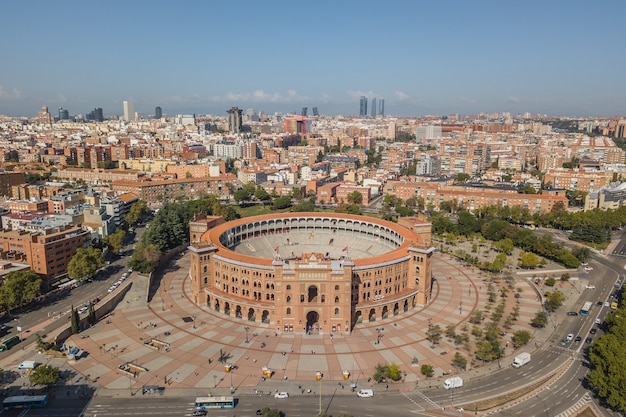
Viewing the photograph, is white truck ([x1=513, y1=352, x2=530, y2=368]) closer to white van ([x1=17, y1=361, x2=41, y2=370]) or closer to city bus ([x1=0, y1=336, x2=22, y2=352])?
white van ([x1=17, y1=361, x2=41, y2=370])

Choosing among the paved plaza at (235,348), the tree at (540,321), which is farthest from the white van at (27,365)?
the tree at (540,321)

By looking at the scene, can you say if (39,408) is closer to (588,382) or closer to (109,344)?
(109,344)

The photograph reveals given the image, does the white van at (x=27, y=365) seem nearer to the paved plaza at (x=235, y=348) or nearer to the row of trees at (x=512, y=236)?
the paved plaza at (x=235, y=348)

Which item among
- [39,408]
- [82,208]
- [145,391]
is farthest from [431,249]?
[82,208]

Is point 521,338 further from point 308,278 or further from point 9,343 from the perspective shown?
point 9,343

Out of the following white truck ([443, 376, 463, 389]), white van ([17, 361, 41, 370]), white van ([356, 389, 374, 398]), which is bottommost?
white van ([356, 389, 374, 398])

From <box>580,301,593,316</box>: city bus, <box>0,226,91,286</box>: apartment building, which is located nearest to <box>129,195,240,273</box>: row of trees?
<box>0,226,91,286</box>: apartment building
